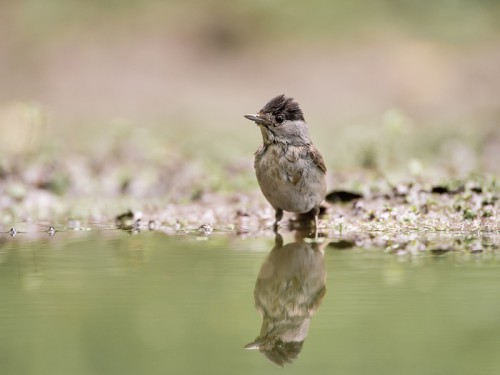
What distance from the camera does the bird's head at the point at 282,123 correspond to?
854cm

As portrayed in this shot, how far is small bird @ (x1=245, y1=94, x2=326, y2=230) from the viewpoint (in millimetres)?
8414

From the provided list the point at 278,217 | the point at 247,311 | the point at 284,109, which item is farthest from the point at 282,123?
the point at 247,311

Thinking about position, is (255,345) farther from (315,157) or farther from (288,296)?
(315,157)

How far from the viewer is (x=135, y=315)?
511 centimetres

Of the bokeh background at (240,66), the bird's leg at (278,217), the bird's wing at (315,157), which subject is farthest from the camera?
the bokeh background at (240,66)

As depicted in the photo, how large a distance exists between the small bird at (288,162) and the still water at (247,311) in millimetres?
964

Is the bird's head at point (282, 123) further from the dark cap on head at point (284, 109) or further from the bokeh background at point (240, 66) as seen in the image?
the bokeh background at point (240, 66)

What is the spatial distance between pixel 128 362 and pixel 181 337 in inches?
17.9

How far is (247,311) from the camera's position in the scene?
5270 millimetres

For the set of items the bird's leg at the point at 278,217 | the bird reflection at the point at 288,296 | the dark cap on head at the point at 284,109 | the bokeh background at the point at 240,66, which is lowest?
the bird reflection at the point at 288,296

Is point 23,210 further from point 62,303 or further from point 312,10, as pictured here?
point 312,10

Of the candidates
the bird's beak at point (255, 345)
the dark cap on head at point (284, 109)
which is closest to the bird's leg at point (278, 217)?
the dark cap on head at point (284, 109)

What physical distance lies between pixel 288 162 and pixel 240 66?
11.7m

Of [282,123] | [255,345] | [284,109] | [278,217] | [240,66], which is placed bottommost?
[255,345]
